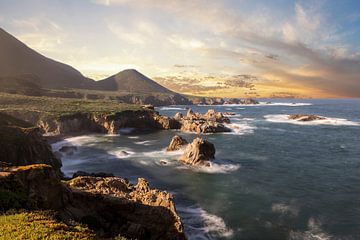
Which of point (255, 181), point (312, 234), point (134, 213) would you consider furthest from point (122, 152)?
point (312, 234)

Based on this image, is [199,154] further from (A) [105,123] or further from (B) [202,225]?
(A) [105,123]

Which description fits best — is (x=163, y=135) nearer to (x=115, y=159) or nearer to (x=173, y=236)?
(x=115, y=159)

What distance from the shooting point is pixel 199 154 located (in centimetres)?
6806

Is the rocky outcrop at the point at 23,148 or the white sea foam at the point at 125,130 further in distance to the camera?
the white sea foam at the point at 125,130

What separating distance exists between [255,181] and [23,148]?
43.0m

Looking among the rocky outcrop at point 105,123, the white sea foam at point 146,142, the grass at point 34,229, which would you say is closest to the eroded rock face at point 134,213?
the grass at point 34,229

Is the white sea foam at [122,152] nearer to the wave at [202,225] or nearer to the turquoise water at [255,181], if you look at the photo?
the turquoise water at [255,181]

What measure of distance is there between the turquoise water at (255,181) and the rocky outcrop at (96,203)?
600 cm

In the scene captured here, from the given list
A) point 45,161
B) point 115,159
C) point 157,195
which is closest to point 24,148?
point 45,161

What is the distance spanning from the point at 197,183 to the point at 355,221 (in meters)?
25.3

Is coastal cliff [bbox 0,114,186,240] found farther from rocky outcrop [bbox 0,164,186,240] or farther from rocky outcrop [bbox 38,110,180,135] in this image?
rocky outcrop [bbox 38,110,180,135]

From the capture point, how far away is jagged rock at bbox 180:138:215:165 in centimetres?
6762

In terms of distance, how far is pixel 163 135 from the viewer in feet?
375

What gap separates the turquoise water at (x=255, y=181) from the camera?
127 feet
